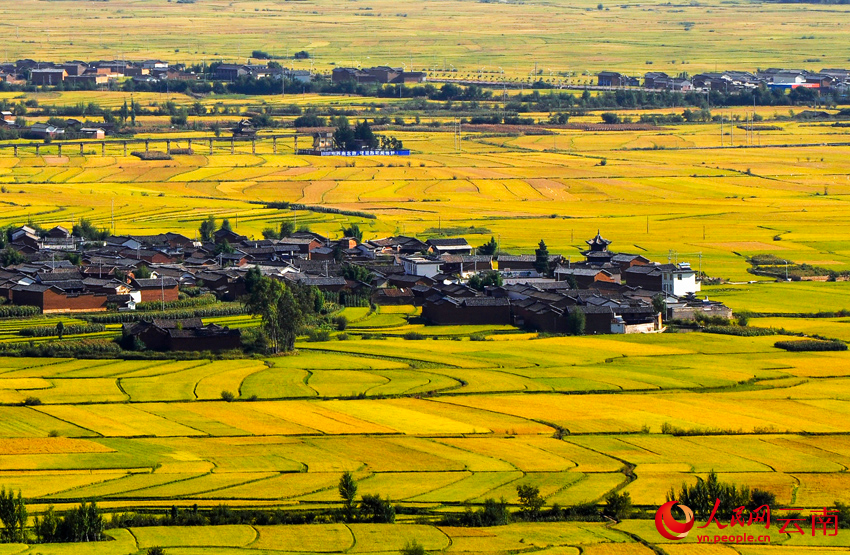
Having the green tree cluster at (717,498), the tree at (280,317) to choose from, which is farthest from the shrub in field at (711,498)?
the tree at (280,317)

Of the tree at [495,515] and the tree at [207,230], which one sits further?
the tree at [207,230]

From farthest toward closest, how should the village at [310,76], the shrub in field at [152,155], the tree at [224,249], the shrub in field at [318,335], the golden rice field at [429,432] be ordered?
the village at [310,76] → the shrub in field at [152,155] → the tree at [224,249] → the shrub in field at [318,335] → the golden rice field at [429,432]

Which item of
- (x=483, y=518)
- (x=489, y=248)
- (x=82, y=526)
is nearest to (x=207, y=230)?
(x=489, y=248)

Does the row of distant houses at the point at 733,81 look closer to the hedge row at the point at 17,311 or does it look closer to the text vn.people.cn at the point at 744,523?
the hedge row at the point at 17,311

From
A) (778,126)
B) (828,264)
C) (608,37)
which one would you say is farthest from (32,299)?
(608,37)

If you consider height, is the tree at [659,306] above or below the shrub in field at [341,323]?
above

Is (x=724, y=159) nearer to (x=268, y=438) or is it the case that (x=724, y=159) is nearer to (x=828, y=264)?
(x=828, y=264)
